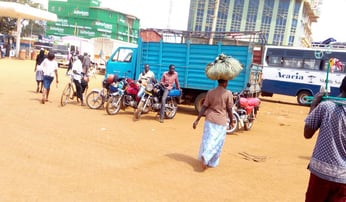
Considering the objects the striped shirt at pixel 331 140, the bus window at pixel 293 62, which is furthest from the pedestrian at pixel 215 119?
the bus window at pixel 293 62

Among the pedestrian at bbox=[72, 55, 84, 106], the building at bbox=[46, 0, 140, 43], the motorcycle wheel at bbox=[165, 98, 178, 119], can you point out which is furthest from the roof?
the building at bbox=[46, 0, 140, 43]

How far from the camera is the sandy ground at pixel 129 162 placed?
14.0 ft

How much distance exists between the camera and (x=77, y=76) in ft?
33.9

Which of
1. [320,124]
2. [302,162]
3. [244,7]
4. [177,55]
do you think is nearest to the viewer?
[320,124]

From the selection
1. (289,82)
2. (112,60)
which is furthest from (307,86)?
(112,60)

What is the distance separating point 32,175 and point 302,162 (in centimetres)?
456

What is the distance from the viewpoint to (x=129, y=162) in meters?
5.44

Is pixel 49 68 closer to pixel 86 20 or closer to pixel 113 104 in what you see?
pixel 113 104

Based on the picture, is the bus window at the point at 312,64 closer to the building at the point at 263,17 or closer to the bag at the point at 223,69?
the bag at the point at 223,69

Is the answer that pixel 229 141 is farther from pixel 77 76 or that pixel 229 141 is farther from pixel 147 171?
pixel 77 76

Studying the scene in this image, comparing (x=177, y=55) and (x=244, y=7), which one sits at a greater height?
(x=244, y=7)

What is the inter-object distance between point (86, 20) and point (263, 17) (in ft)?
107

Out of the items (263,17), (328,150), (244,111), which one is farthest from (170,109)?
(263,17)

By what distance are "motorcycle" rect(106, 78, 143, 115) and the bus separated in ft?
32.9
